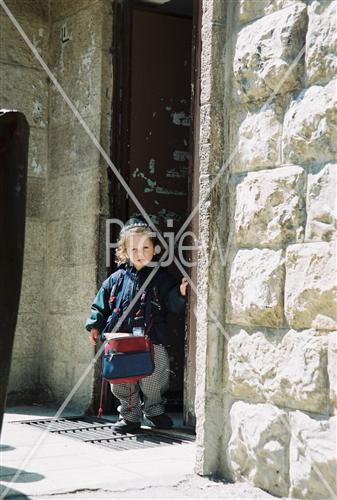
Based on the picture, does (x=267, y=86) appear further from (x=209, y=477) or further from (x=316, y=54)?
(x=209, y=477)

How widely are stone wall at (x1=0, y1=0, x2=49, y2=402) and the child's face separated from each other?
1323mm

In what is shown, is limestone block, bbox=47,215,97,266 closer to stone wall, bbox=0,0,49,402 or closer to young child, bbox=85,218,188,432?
stone wall, bbox=0,0,49,402

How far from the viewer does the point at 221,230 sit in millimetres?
4367

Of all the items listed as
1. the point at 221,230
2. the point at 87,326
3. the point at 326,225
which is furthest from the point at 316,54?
the point at 87,326

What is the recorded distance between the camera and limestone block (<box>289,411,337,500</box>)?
3616 millimetres

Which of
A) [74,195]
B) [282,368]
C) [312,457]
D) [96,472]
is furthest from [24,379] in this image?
[312,457]

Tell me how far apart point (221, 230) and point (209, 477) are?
1.24m

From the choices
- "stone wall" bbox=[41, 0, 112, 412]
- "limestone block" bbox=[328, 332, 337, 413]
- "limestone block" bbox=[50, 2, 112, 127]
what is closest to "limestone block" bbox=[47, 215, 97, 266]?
"stone wall" bbox=[41, 0, 112, 412]

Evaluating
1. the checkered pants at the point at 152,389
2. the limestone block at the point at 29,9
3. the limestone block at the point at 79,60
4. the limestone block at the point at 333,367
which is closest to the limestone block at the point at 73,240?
the limestone block at the point at 79,60

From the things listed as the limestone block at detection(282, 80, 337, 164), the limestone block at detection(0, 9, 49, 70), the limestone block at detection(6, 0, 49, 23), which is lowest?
the limestone block at detection(282, 80, 337, 164)

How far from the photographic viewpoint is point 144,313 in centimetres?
579

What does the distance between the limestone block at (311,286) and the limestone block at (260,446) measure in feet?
1.55

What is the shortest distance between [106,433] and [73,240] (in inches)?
63.8

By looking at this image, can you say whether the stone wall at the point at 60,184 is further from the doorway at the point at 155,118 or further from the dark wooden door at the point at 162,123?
the dark wooden door at the point at 162,123
